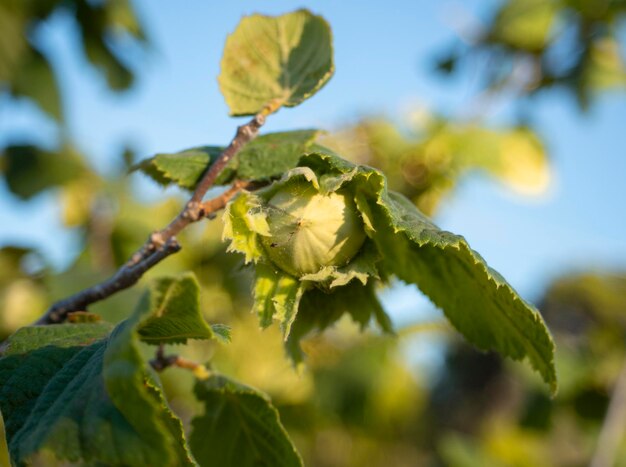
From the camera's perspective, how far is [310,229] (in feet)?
1.96

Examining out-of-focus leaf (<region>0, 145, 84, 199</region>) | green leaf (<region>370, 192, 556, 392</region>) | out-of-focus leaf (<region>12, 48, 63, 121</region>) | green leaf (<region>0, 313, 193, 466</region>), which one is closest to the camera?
green leaf (<region>0, 313, 193, 466</region>)

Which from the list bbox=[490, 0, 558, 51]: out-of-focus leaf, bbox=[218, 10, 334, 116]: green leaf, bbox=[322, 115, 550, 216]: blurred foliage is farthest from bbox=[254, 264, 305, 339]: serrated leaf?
bbox=[490, 0, 558, 51]: out-of-focus leaf

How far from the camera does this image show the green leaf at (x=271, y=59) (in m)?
0.77

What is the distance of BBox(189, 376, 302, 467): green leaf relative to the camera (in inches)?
27.8

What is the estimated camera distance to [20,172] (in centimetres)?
215

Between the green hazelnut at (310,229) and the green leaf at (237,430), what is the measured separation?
0.58ft

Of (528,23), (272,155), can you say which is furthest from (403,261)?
(528,23)

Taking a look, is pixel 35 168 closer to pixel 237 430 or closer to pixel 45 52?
pixel 45 52

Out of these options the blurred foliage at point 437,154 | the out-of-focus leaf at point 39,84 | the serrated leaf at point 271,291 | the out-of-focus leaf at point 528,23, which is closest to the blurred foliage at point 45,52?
the out-of-focus leaf at point 39,84

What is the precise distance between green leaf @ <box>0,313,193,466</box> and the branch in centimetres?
8

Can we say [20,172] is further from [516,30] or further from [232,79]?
[516,30]

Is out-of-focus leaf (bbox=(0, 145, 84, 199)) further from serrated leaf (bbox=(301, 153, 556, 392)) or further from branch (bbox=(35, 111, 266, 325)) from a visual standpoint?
serrated leaf (bbox=(301, 153, 556, 392))

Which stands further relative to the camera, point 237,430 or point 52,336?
point 237,430

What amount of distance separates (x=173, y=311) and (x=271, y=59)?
15.2 inches
